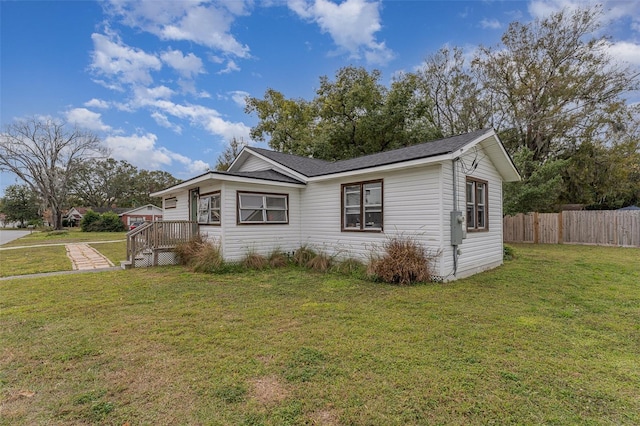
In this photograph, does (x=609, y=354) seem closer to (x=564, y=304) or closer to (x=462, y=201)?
(x=564, y=304)

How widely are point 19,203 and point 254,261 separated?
61846mm

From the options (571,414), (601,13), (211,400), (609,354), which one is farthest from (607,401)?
(601,13)

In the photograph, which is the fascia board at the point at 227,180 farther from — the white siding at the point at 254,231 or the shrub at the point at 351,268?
the shrub at the point at 351,268

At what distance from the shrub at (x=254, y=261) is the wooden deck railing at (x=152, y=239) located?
2.71 meters

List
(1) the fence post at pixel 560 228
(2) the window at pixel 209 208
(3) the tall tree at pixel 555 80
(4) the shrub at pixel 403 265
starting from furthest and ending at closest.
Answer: (3) the tall tree at pixel 555 80
(1) the fence post at pixel 560 228
(2) the window at pixel 209 208
(4) the shrub at pixel 403 265

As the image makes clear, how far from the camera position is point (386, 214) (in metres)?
8.48

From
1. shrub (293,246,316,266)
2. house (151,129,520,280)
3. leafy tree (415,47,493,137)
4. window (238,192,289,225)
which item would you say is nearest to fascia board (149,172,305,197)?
house (151,129,520,280)

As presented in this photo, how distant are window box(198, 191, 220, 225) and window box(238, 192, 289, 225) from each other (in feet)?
2.74

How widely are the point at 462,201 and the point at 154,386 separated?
310 inches

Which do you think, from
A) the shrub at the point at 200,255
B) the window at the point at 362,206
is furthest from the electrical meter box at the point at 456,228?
the shrub at the point at 200,255

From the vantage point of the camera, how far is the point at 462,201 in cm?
819

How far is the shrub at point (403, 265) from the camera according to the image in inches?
284

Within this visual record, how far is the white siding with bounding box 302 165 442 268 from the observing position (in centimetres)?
750

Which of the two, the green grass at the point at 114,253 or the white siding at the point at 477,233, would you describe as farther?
the green grass at the point at 114,253
